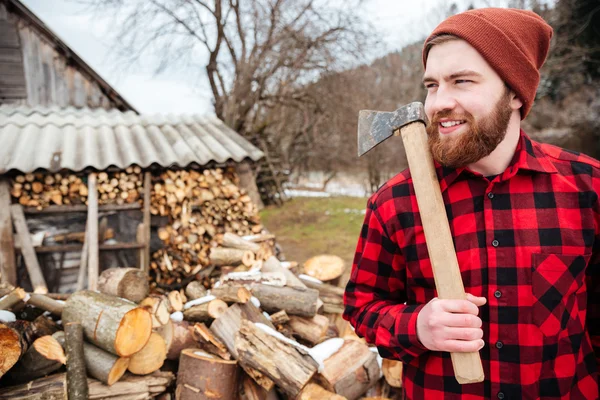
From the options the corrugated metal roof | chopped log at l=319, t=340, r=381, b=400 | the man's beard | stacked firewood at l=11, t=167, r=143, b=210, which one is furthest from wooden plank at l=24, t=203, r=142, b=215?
the man's beard

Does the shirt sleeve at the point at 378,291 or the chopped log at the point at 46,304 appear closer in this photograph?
the shirt sleeve at the point at 378,291

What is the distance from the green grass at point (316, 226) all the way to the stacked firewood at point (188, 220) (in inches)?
95.8

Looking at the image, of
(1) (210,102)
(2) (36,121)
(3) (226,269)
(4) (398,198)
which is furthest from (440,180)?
(1) (210,102)

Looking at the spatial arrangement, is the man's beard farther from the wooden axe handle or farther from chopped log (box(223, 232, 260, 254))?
chopped log (box(223, 232, 260, 254))

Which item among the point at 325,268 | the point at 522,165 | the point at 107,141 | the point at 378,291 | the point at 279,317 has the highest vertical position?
the point at 107,141

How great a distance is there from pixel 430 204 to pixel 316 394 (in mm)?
1855

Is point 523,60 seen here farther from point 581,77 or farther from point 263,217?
point 581,77

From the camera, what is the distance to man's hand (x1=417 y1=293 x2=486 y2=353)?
112 centimetres

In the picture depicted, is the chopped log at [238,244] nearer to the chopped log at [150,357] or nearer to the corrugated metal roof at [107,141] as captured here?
the corrugated metal roof at [107,141]

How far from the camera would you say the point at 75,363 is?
254 centimetres

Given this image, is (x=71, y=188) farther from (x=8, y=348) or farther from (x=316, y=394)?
(x=316, y=394)

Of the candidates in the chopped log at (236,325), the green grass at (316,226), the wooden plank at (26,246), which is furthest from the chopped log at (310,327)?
the green grass at (316,226)

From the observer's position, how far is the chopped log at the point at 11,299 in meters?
3.02

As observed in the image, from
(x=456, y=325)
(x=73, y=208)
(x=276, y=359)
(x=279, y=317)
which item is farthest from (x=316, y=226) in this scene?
(x=456, y=325)
